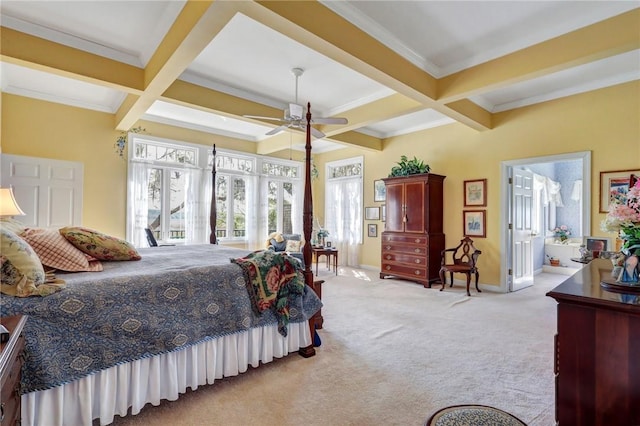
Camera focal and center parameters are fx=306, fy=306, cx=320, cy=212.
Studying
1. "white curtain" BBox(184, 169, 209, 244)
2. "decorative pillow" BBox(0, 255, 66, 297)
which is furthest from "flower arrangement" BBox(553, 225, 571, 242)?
"decorative pillow" BBox(0, 255, 66, 297)

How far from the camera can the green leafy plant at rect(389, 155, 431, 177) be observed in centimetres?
565

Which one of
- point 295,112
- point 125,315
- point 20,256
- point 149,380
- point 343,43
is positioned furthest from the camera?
point 295,112

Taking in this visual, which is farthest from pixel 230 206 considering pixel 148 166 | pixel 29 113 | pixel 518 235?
pixel 518 235

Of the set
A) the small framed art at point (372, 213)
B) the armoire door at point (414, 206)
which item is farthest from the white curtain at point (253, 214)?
the armoire door at point (414, 206)

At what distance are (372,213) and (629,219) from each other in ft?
18.4

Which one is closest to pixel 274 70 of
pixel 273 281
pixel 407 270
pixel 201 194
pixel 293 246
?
pixel 273 281

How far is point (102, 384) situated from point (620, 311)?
2460mm

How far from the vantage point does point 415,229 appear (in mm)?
5547

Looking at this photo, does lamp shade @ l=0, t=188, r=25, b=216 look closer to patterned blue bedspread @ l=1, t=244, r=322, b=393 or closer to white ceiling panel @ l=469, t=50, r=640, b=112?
patterned blue bedspread @ l=1, t=244, r=322, b=393

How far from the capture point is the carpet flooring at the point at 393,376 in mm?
1859

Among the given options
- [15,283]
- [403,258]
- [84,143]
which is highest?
[84,143]

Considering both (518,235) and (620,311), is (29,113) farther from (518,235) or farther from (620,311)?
(518,235)

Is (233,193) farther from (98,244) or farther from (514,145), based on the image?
(514,145)

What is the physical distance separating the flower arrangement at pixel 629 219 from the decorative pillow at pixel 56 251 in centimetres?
303
